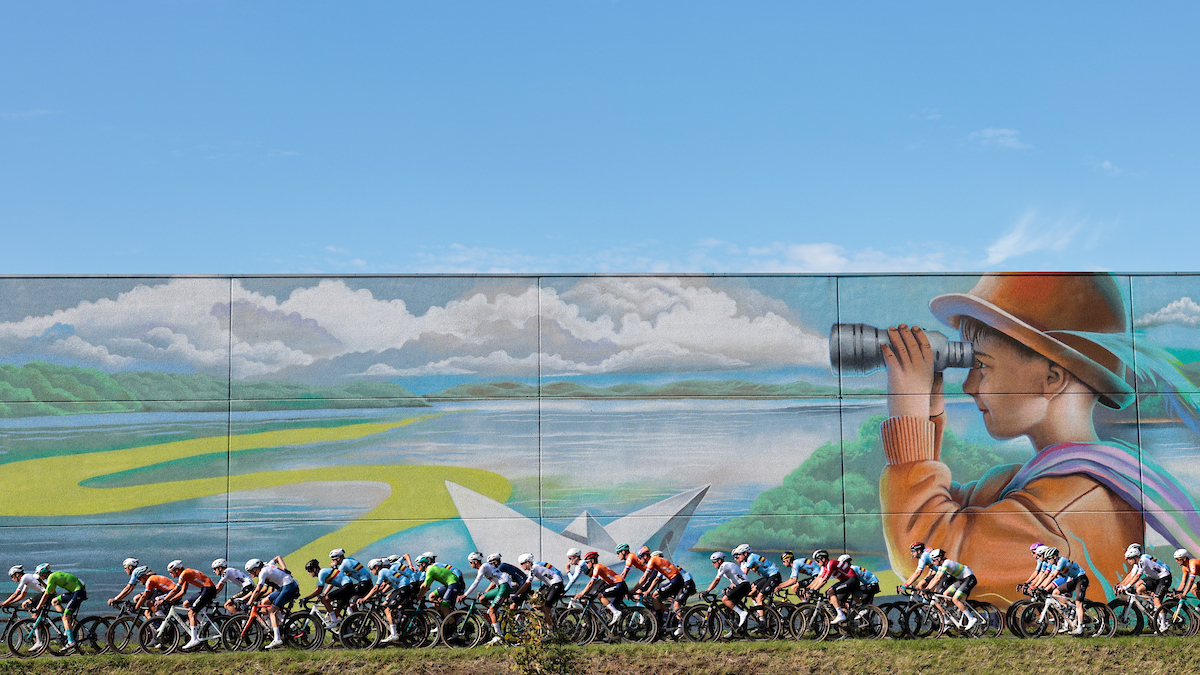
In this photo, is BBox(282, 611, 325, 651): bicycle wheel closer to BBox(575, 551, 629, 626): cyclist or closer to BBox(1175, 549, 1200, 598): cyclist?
BBox(575, 551, 629, 626): cyclist

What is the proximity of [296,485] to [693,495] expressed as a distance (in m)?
7.79

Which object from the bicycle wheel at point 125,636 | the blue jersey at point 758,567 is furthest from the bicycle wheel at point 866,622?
the bicycle wheel at point 125,636

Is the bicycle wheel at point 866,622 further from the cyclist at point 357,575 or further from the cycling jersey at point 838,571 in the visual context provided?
the cyclist at point 357,575

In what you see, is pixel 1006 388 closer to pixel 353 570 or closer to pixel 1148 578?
pixel 1148 578

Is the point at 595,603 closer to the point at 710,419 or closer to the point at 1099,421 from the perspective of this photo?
the point at 710,419

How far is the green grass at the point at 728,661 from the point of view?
627 inches

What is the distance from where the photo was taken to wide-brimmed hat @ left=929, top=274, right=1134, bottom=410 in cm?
2108

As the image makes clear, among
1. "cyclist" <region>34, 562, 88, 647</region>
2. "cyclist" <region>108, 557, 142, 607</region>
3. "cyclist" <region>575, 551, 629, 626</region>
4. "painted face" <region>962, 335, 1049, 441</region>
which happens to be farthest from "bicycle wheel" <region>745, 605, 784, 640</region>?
"cyclist" <region>34, 562, 88, 647</region>

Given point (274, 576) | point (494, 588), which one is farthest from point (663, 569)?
point (274, 576)

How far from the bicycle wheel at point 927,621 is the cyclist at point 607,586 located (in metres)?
4.80

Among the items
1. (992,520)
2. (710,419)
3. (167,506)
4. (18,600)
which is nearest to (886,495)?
(992,520)

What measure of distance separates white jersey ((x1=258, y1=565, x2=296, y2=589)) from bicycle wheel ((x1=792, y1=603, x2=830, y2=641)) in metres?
8.41

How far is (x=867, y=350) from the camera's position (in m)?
21.1

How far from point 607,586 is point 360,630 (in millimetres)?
4100
